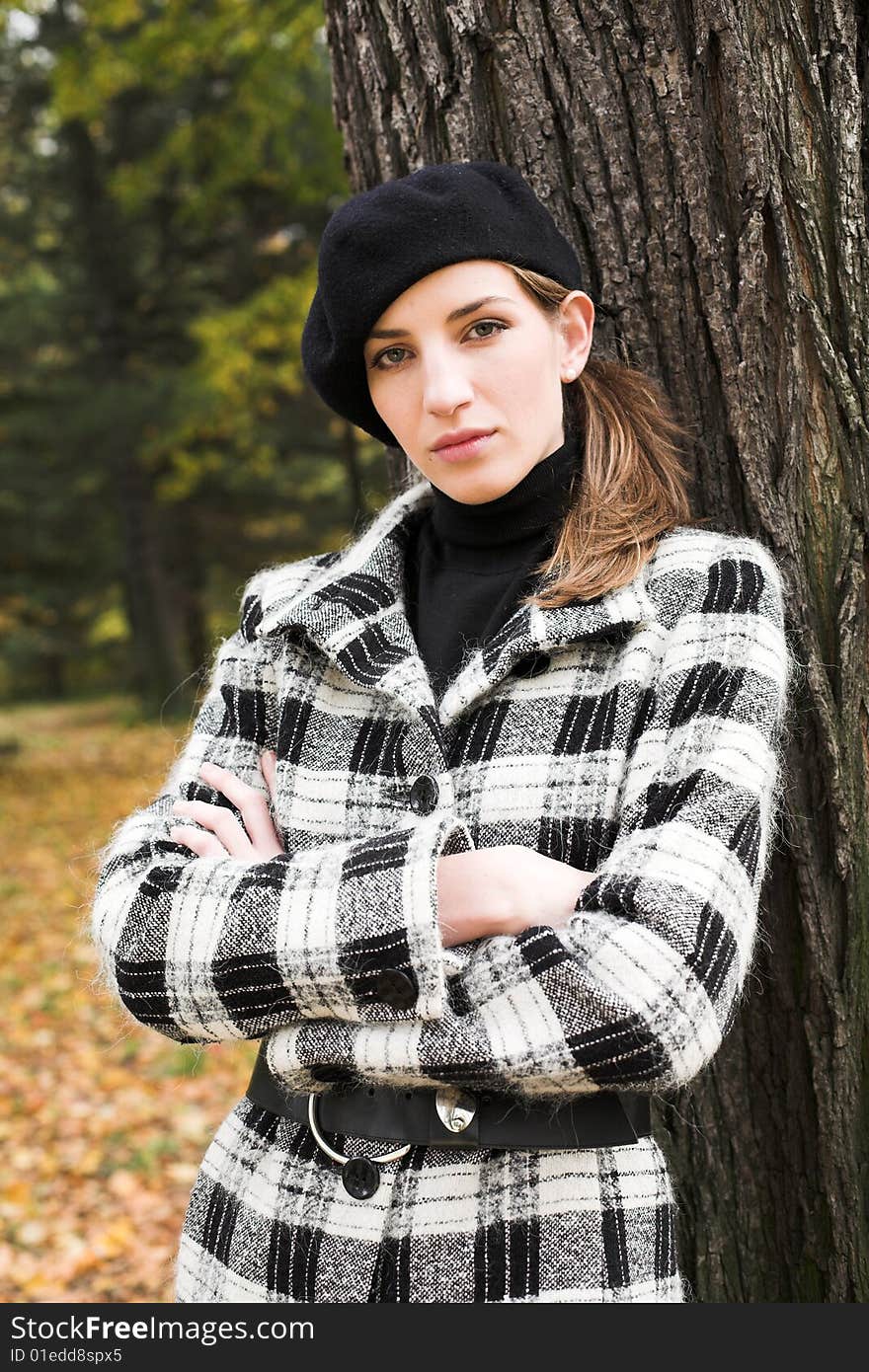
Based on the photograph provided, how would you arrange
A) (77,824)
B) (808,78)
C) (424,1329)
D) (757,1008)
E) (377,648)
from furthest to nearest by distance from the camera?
1. (77,824)
2. (757,1008)
3. (808,78)
4. (377,648)
5. (424,1329)

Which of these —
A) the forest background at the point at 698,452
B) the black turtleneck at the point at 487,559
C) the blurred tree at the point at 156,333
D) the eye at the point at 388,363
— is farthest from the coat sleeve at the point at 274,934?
the blurred tree at the point at 156,333

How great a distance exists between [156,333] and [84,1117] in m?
13.3

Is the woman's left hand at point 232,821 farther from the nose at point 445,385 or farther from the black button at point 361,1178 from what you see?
the nose at point 445,385

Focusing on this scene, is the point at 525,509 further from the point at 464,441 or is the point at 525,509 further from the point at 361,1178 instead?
the point at 361,1178

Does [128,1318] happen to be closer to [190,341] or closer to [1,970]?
[1,970]

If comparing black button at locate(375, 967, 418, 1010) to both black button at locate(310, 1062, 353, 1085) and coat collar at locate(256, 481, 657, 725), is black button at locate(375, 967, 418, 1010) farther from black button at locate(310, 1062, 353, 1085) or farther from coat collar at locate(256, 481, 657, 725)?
coat collar at locate(256, 481, 657, 725)

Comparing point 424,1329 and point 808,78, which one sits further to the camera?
point 808,78

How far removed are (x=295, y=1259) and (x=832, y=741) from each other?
4.36 ft

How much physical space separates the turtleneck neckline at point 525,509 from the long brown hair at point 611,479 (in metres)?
0.03

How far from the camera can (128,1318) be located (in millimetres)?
1912

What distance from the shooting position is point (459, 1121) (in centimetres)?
170

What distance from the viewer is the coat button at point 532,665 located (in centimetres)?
192

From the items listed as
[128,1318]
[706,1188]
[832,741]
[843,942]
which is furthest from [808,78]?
[128,1318]

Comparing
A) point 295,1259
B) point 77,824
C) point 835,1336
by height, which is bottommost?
point 77,824
